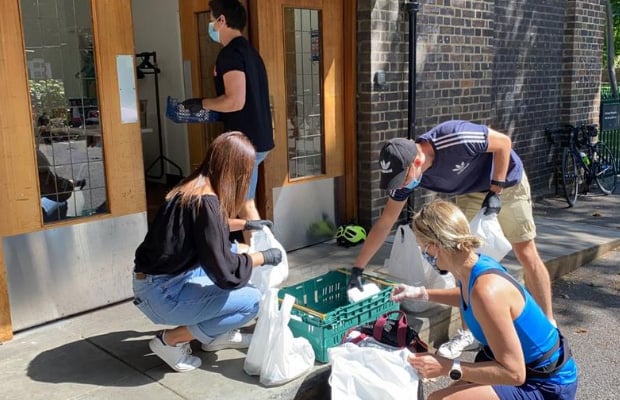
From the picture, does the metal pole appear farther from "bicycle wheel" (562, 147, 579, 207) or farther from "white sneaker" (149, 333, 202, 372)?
"white sneaker" (149, 333, 202, 372)

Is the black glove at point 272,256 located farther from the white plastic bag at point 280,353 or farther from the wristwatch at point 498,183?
the wristwatch at point 498,183

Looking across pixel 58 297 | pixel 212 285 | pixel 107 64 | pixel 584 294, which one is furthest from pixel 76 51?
pixel 584 294

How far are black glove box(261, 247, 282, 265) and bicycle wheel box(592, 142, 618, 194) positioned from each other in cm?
696

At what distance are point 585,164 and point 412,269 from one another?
555cm

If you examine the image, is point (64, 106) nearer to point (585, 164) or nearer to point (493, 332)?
point (493, 332)

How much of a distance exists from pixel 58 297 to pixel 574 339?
141 inches

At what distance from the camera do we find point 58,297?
4121 millimetres

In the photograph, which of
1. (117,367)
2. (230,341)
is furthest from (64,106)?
(230,341)

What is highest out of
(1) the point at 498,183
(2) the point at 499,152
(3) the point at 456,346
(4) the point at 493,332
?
(2) the point at 499,152

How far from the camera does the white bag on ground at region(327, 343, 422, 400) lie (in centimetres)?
284

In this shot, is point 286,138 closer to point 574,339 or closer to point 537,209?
point 574,339

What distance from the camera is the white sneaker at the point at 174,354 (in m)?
3.41

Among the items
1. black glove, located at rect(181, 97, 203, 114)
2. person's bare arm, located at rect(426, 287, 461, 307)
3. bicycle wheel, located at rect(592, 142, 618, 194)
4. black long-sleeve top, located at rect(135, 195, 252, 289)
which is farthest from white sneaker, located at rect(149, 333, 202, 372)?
bicycle wheel, located at rect(592, 142, 618, 194)

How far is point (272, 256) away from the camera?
11.2 feet
